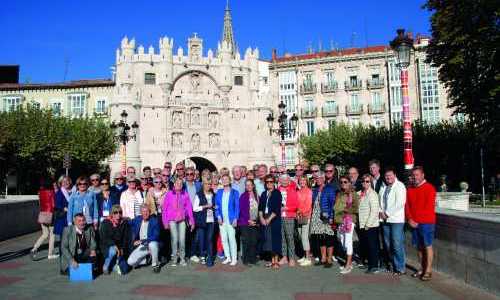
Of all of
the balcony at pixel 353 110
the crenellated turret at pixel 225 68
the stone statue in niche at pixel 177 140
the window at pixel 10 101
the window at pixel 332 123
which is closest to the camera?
the window at pixel 332 123

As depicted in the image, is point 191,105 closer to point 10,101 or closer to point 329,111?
point 329,111

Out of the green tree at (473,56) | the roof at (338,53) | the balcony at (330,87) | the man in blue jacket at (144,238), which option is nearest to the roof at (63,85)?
the roof at (338,53)

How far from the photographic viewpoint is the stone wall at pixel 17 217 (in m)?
14.3

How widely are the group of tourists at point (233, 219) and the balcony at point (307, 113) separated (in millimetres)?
44268

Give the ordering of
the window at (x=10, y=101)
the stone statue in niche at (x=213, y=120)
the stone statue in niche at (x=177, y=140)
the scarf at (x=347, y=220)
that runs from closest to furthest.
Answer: the scarf at (x=347, y=220), the stone statue in niche at (x=177, y=140), the window at (x=10, y=101), the stone statue in niche at (x=213, y=120)

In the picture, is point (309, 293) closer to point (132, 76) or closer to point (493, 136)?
point (493, 136)

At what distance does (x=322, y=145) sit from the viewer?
46344 millimetres

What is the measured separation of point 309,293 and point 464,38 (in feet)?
57.8

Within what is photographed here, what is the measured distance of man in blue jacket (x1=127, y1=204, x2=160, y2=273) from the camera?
32.0ft

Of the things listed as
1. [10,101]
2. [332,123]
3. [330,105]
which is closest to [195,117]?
[332,123]

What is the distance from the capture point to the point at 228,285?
8.18 meters

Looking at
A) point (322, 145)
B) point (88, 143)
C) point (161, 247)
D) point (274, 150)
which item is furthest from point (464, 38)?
point (274, 150)

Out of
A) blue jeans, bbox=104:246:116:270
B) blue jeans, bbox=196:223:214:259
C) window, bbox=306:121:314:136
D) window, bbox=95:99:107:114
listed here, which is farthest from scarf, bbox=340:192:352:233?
window, bbox=306:121:314:136

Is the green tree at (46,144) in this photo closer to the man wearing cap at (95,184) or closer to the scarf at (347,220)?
the man wearing cap at (95,184)
